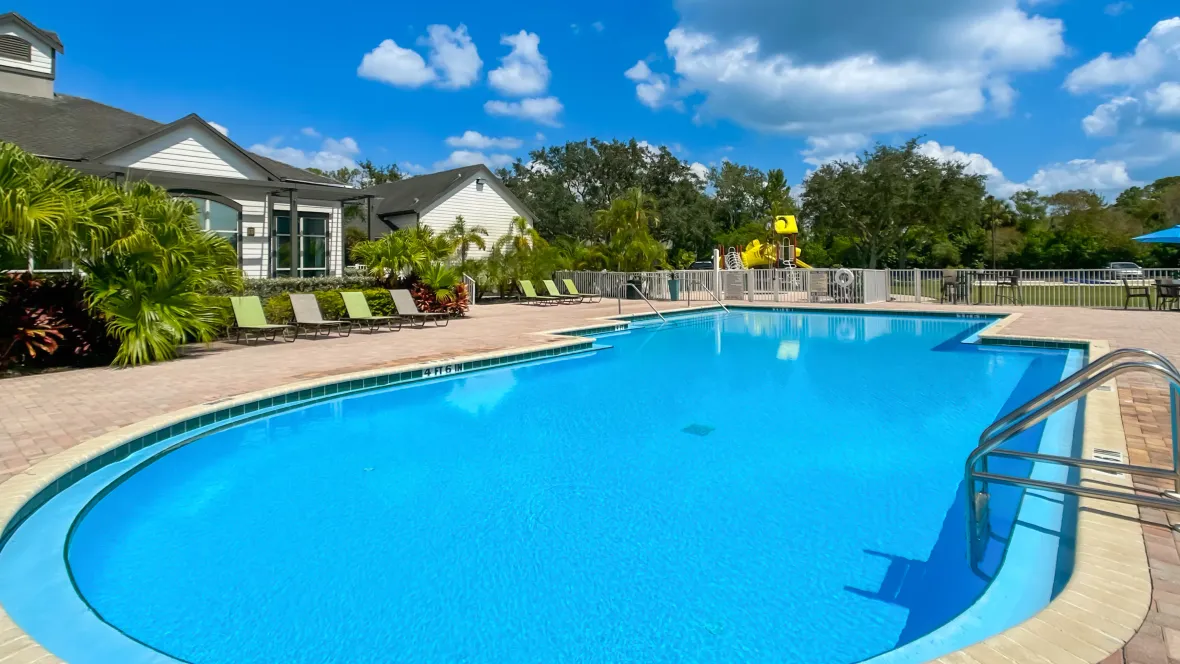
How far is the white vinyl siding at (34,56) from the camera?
691 inches

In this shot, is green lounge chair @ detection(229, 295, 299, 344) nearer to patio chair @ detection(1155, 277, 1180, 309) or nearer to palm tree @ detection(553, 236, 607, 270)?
palm tree @ detection(553, 236, 607, 270)

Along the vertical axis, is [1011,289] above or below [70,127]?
below

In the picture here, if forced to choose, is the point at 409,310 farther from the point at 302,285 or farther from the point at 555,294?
the point at 555,294

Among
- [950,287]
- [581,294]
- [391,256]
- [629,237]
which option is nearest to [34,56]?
[391,256]

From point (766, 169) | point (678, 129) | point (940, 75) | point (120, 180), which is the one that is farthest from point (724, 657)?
point (766, 169)

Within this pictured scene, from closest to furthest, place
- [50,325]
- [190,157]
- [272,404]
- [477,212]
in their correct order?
[272,404]
[50,325]
[190,157]
[477,212]

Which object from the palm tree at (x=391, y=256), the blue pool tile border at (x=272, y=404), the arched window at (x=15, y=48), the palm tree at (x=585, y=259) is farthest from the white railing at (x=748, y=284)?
the arched window at (x=15, y=48)

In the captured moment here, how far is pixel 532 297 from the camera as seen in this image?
76.6 feet

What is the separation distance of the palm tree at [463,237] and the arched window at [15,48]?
12126 millimetres

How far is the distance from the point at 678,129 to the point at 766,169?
13.3m

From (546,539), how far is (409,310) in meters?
12.5

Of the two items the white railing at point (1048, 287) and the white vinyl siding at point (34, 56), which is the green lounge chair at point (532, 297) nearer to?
the white railing at point (1048, 287)

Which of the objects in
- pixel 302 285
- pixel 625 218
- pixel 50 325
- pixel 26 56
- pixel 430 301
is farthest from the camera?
pixel 625 218

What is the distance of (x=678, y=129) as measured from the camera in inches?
1816
